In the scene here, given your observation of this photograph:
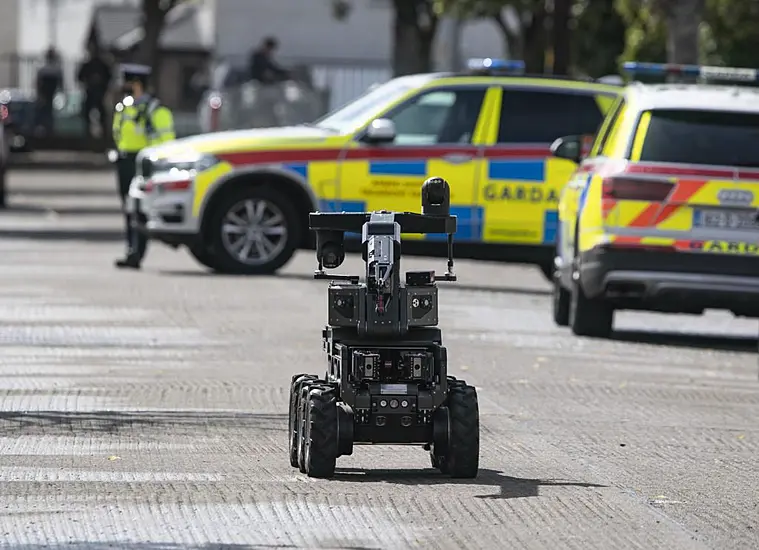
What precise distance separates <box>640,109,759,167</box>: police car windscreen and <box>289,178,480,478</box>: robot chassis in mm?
5843

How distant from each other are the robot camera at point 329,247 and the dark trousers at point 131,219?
1040cm

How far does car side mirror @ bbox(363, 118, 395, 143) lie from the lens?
1720 cm

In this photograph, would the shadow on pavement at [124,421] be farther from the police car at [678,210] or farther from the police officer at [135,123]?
the police officer at [135,123]

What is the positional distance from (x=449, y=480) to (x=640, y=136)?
20.0 ft

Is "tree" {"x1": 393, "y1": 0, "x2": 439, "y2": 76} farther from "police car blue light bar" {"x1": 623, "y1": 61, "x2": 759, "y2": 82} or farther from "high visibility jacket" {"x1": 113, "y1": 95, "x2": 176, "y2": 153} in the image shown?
"police car blue light bar" {"x1": 623, "y1": 61, "x2": 759, "y2": 82}

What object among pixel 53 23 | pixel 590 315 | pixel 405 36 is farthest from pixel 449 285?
pixel 53 23

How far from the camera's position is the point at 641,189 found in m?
13.5

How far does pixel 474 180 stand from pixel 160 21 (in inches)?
1125

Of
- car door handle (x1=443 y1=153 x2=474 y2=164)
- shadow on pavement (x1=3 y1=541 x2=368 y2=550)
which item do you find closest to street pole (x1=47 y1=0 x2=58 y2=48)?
car door handle (x1=443 y1=153 x2=474 y2=164)

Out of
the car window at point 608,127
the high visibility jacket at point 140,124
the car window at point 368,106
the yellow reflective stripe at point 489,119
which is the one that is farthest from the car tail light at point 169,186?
the car window at point 608,127

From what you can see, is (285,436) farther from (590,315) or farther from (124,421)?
(590,315)

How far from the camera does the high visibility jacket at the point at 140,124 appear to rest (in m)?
19.1

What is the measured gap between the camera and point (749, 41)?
41.9 m

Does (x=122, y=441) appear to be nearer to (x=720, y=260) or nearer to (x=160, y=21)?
(x=720, y=260)
